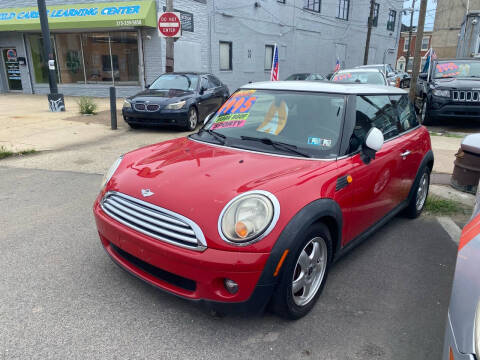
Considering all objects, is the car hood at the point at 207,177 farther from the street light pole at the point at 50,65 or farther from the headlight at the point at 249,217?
the street light pole at the point at 50,65

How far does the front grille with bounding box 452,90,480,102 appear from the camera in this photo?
31.1 feet

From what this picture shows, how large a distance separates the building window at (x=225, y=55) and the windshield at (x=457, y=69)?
12.0 meters

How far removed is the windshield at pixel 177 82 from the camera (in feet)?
34.5

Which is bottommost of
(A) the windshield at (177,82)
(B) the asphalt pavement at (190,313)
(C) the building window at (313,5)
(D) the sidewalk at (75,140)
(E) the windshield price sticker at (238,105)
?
(D) the sidewalk at (75,140)

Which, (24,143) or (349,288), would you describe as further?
(24,143)

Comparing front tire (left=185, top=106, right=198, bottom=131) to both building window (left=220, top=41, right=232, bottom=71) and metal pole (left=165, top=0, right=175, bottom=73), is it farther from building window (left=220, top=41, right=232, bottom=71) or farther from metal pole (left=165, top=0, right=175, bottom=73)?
building window (left=220, top=41, right=232, bottom=71)

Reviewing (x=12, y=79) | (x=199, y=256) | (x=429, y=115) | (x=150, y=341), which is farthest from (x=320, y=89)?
(x=12, y=79)

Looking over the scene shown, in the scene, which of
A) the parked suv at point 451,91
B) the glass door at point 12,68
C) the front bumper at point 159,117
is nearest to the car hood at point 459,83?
the parked suv at point 451,91

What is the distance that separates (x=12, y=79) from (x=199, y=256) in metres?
21.4

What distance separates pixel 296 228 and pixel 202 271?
0.62m

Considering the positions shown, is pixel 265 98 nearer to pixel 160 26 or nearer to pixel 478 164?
pixel 478 164

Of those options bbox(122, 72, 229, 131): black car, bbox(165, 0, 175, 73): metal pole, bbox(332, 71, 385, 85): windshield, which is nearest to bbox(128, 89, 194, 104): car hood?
bbox(122, 72, 229, 131): black car

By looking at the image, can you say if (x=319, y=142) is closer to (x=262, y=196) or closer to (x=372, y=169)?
(x=372, y=169)

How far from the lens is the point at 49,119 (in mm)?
11250
